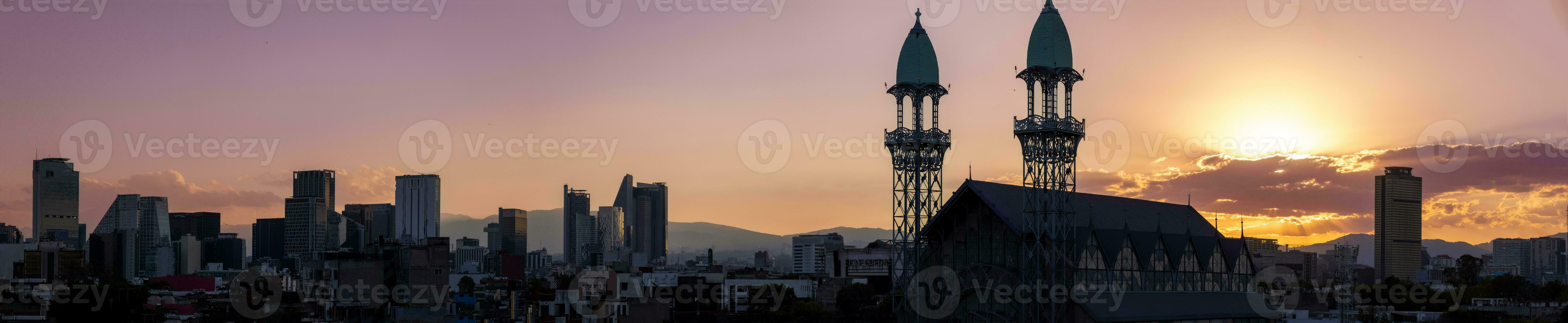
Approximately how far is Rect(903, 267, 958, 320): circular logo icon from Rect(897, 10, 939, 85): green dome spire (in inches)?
543

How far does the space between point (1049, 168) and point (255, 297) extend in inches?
4485

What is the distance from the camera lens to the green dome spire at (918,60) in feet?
287

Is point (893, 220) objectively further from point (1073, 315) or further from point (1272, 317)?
point (1272, 317)

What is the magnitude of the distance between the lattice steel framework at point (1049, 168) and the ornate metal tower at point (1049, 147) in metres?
0.04

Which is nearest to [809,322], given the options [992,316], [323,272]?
[323,272]

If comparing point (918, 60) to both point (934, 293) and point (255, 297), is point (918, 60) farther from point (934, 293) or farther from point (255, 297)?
point (255, 297)

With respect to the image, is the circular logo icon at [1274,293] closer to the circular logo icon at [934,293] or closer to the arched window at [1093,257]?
the arched window at [1093,257]

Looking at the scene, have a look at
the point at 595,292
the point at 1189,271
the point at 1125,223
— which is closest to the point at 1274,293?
the point at 1189,271

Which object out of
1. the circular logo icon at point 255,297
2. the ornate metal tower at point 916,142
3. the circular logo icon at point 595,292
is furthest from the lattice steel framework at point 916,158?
the circular logo icon at point 255,297

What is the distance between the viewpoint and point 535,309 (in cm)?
16700

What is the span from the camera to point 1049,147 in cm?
7950

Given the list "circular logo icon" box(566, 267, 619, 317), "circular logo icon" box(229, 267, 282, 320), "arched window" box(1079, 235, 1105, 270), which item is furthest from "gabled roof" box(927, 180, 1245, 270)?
"circular logo icon" box(229, 267, 282, 320)

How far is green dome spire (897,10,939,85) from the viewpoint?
8750 cm

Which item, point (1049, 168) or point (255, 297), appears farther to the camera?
point (255, 297)
